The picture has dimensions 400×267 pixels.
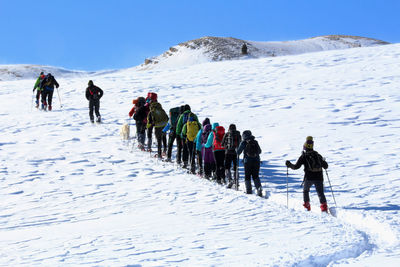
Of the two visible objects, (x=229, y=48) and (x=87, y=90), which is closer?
(x=87, y=90)

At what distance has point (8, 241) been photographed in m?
6.71

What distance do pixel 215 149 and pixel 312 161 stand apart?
268cm

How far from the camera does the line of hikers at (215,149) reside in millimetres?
8125

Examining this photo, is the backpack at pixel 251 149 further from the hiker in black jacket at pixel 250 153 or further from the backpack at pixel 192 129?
the backpack at pixel 192 129

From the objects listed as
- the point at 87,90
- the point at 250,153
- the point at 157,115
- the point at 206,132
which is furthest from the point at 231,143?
the point at 87,90

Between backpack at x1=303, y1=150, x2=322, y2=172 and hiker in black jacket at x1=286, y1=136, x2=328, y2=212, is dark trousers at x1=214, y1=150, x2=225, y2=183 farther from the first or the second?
backpack at x1=303, y1=150, x2=322, y2=172

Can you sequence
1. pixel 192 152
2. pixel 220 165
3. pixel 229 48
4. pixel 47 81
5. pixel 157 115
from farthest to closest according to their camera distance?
pixel 229 48
pixel 47 81
pixel 157 115
pixel 192 152
pixel 220 165

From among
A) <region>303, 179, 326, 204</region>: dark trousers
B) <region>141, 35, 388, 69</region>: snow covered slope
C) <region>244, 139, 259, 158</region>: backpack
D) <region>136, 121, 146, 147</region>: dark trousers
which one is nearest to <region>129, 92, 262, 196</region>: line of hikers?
<region>244, 139, 259, 158</region>: backpack

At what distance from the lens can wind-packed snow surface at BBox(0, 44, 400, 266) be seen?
586cm

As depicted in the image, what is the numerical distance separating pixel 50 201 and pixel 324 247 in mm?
5715

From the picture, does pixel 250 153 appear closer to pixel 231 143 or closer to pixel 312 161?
pixel 231 143

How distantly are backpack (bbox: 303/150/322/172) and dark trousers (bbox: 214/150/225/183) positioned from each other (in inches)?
96.7

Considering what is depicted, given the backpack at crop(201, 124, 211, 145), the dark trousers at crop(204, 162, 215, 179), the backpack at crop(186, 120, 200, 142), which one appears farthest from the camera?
the backpack at crop(186, 120, 200, 142)

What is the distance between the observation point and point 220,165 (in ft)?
33.3
